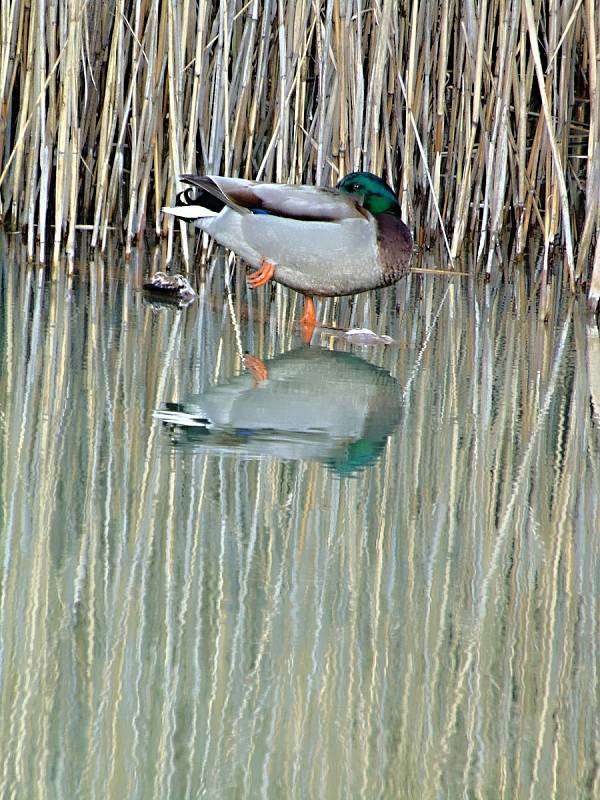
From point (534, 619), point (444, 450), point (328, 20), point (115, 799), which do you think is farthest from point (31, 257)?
point (115, 799)

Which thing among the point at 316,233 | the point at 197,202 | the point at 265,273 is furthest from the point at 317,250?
the point at 197,202

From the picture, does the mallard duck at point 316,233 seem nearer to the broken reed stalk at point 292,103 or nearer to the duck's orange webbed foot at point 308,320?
the duck's orange webbed foot at point 308,320

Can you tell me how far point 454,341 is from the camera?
3957 millimetres

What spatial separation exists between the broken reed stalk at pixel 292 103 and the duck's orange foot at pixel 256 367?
4.99ft

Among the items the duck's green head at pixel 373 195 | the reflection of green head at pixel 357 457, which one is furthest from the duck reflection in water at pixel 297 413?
the duck's green head at pixel 373 195

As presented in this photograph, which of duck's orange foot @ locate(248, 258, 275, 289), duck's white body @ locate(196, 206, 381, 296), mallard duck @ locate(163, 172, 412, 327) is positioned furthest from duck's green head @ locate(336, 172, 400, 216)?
duck's orange foot @ locate(248, 258, 275, 289)

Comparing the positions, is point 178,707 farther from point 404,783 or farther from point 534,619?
point 534,619

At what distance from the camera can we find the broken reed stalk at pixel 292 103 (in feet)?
16.1

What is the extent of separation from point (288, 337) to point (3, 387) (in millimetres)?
1195

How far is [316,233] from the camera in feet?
13.8

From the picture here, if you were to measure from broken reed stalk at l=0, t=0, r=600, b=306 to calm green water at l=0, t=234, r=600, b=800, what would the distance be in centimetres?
176

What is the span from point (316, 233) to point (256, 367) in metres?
0.90

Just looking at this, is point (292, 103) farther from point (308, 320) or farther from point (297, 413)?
point (297, 413)

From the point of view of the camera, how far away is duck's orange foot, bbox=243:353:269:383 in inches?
130
